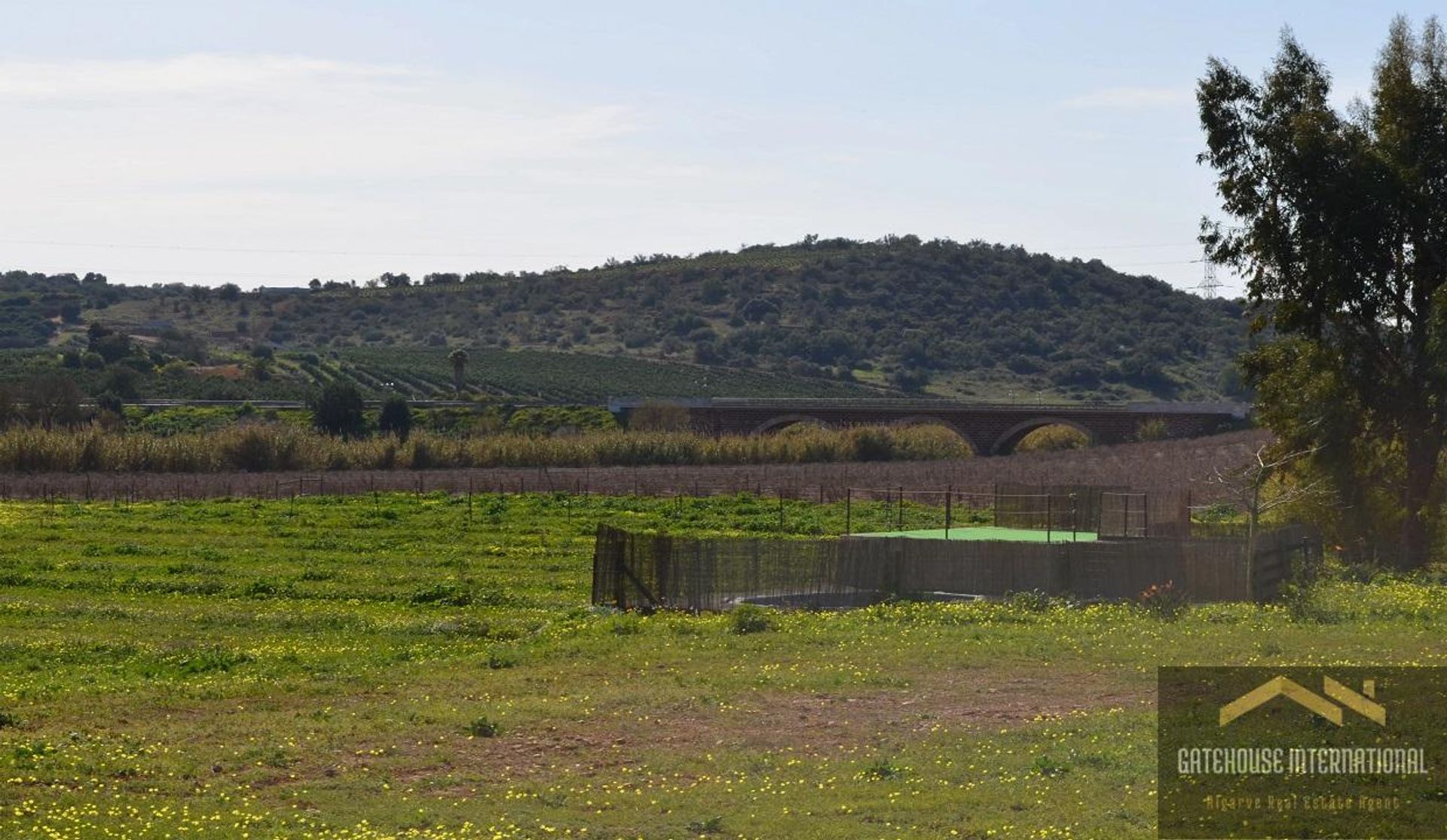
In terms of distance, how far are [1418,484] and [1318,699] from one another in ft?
82.6

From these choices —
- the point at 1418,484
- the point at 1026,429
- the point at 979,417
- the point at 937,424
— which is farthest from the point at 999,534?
the point at 1026,429

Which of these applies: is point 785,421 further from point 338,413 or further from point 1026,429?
point 338,413

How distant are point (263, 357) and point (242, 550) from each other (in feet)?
428

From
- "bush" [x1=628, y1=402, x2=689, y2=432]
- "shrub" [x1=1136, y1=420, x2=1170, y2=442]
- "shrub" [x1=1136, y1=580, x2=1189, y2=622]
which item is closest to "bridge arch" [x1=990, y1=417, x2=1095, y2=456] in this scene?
"shrub" [x1=1136, y1=420, x2=1170, y2=442]

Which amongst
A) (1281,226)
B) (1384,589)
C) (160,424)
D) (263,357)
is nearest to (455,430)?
(160,424)

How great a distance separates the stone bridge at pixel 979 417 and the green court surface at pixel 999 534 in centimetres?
7616

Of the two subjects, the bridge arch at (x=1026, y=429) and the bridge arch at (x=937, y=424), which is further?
the bridge arch at (x=937, y=424)

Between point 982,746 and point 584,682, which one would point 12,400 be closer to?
point 584,682

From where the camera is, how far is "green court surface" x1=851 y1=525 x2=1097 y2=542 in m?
41.2

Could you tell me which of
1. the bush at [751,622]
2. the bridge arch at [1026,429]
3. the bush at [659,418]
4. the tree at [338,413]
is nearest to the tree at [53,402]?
the tree at [338,413]

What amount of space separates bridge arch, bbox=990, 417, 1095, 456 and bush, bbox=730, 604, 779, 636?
96.3 metres

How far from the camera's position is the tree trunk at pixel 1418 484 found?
4034 cm

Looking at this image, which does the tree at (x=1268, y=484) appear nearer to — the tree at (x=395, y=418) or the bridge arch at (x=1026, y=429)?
the bridge arch at (x=1026, y=429)

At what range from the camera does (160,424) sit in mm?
116375
